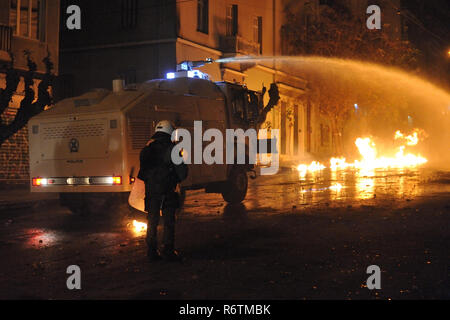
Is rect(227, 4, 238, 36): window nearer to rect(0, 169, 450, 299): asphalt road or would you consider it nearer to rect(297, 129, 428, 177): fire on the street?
rect(297, 129, 428, 177): fire on the street

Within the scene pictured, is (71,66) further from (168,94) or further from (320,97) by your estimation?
(168,94)

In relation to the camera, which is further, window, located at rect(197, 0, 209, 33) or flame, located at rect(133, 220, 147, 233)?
window, located at rect(197, 0, 209, 33)

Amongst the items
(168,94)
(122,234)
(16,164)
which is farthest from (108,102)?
(16,164)

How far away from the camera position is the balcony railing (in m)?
20.1

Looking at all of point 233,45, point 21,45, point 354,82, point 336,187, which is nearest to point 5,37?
point 21,45

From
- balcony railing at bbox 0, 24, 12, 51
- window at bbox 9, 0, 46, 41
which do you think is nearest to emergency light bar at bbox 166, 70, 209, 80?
balcony railing at bbox 0, 24, 12, 51

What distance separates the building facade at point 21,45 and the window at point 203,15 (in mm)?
8783

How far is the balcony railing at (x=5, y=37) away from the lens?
20078 millimetres

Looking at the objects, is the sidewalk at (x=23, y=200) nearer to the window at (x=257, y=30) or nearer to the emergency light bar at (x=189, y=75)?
the emergency light bar at (x=189, y=75)

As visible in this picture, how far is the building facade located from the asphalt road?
679 centimetres

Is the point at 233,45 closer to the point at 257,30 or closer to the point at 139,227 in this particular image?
the point at 257,30

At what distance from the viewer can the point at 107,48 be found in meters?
30.2

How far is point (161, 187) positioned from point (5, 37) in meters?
14.7
